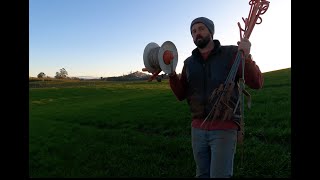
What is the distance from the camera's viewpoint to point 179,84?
5.66 m

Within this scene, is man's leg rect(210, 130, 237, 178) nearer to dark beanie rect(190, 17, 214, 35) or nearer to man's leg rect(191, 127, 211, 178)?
man's leg rect(191, 127, 211, 178)

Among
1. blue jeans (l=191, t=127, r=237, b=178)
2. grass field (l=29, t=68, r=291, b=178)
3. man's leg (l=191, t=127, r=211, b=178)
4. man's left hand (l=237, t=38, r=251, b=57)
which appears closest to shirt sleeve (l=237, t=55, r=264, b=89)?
man's left hand (l=237, t=38, r=251, b=57)

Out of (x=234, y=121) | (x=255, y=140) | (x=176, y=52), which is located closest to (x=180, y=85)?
(x=176, y=52)

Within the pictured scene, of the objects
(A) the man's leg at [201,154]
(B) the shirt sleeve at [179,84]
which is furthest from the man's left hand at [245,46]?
(A) the man's leg at [201,154]

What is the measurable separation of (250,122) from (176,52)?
1118cm

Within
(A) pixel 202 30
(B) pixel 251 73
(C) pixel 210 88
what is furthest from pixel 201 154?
(A) pixel 202 30

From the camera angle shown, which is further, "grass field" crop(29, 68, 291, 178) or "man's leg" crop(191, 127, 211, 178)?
"grass field" crop(29, 68, 291, 178)

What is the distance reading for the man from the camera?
5262 mm

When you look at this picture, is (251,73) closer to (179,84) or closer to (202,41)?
(202,41)

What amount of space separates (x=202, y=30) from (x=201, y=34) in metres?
0.05

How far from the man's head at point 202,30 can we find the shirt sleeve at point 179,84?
526 mm

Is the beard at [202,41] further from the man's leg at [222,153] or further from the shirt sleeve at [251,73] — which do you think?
the man's leg at [222,153]

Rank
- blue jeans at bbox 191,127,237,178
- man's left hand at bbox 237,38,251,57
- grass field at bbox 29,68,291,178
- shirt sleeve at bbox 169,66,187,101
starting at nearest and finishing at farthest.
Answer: man's left hand at bbox 237,38,251,57 → blue jeans at bbox 191,127,237,178 → shirt sleeve at bbox 169,66,187,101 → grass field at bbox 29,68,291,178

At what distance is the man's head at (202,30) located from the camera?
5.41 metres
